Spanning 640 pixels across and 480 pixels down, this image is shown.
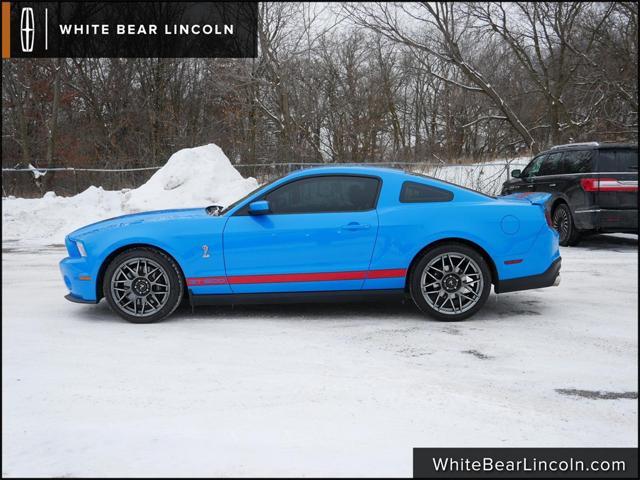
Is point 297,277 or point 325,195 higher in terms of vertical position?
point 325,195

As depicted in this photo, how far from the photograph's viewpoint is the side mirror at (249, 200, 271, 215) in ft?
18.2

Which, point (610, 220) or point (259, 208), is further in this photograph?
point (610, 220)

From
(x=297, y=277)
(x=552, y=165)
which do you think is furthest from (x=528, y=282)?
(x=552, y=165)

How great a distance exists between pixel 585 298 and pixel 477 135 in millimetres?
25471

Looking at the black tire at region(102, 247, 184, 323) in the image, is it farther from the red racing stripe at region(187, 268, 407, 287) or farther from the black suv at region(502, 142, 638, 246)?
the black suv at region(502, 142, 638, 246)

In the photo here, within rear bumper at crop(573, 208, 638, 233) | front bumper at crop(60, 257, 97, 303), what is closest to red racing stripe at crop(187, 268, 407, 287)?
front bumper at crop(60, 257, 97, 303)

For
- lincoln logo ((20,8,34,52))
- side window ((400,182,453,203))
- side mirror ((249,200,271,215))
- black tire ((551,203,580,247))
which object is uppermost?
lincoln logo ((20,8,34,52))

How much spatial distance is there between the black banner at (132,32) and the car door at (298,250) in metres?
20.9

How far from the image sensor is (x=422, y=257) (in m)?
5.66

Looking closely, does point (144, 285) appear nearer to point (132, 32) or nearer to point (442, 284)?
point (442, 284)

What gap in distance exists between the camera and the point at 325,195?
5.75 meters

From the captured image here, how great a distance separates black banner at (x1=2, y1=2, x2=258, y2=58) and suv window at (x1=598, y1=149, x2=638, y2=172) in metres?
18.0

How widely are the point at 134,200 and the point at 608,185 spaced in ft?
34.8

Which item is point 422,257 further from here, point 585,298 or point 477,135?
point 477,135
